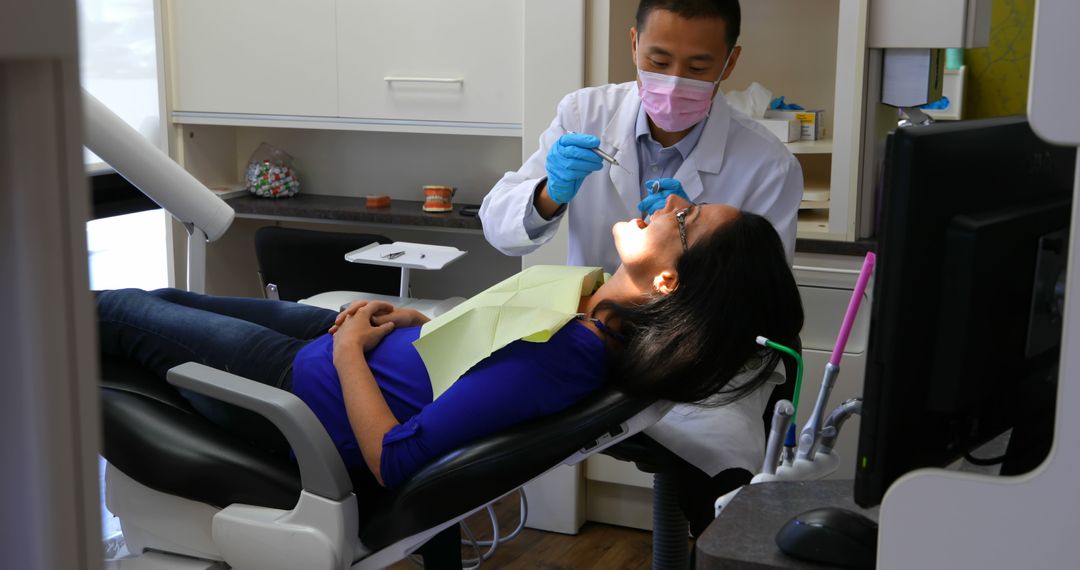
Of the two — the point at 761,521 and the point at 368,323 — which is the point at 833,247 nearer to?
the point at 368,323

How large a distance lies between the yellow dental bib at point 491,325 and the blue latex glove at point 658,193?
0.58 ft

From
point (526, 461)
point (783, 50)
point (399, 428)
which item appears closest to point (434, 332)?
point (399, 428)

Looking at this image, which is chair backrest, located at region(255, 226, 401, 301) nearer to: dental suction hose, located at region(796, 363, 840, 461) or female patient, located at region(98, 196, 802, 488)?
female patient, located at region(98, 196, 802, 488)

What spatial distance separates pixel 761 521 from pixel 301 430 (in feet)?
2.30

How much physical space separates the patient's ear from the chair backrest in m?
1.32

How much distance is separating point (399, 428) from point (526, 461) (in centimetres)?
23

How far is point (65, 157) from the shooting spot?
1.27 feet

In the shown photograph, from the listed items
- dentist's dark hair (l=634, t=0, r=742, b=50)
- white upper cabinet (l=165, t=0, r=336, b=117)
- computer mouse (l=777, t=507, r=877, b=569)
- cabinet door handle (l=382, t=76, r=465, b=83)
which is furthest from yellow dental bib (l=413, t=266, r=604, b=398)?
white upper cabinet (l=165, t=0, r=336, b=117)

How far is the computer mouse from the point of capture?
3.25ft

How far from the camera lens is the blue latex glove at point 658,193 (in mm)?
1977

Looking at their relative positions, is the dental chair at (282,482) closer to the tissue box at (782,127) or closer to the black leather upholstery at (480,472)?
the black leather upholstery at (480,472)

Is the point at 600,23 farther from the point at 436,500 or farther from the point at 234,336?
the point at 436,500

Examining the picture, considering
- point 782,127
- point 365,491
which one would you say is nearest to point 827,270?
point 782,127

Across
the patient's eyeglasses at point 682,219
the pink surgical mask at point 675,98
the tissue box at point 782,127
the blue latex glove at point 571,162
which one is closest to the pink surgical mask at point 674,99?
the pink surgical mask at point 675,98
